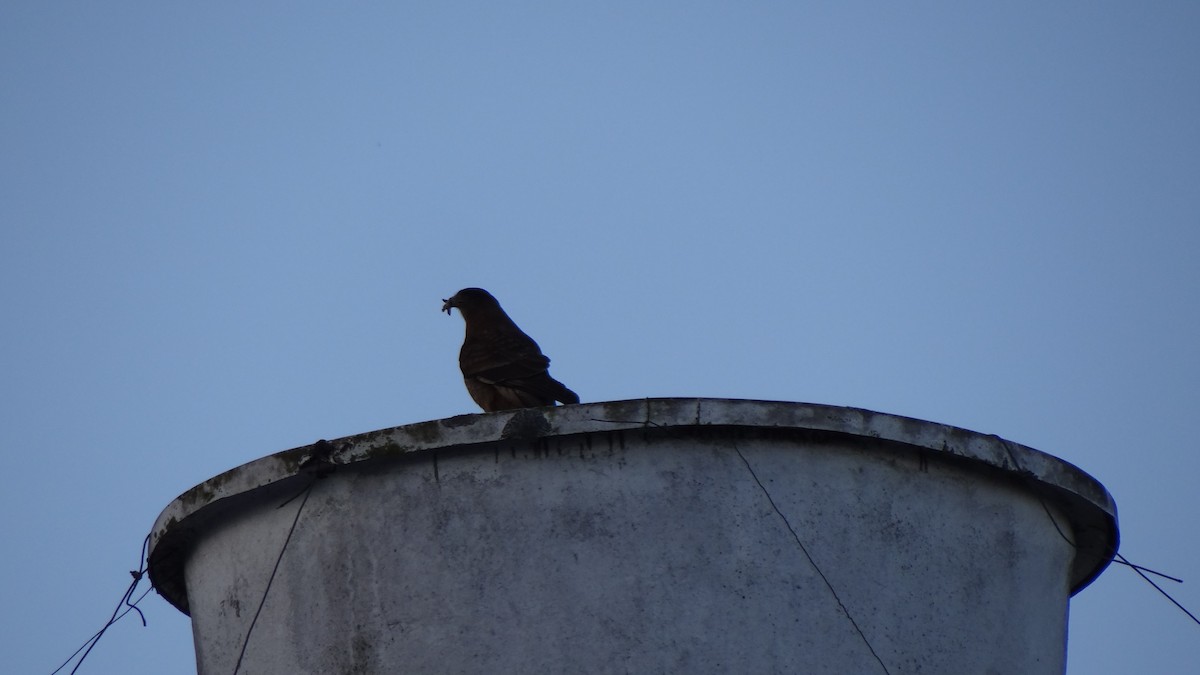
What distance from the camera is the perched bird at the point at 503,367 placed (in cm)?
910

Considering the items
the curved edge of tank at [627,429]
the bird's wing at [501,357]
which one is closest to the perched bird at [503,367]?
the bird's wing at [501,357]

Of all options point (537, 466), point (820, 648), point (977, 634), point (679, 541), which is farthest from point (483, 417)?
point (977, 634)

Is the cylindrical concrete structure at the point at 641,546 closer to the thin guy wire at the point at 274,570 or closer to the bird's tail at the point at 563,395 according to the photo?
the thin guy wire at the point at 274,570

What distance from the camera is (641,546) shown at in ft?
22.3

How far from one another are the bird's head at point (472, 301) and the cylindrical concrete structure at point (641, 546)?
3538mm

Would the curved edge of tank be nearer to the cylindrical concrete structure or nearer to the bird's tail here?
the cylindrical concrete structure

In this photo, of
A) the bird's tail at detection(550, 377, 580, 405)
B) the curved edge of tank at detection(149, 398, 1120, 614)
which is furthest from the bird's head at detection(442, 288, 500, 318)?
the curved edge of tank at detection(149, 398, 1120, 614)

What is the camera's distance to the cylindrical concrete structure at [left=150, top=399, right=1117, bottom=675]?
22.1 ft

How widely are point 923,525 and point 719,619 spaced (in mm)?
1073

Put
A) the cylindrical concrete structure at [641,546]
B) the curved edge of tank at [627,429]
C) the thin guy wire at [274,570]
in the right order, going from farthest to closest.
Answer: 1. the thin guy wire at [274,570]
2. the curved edge of tank at [627,429]
3. the cylindrical concrete structure at [641,546]

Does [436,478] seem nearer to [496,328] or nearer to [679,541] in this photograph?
[679,541]

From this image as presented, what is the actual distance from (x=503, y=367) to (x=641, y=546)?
2.82 m

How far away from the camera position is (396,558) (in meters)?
6.92

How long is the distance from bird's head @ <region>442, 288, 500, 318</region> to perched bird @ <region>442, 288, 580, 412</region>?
0.25 ft
